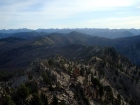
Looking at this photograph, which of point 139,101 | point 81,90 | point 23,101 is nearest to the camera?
point 23,101

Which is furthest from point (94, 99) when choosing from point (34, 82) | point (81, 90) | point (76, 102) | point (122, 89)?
point (122, 89)

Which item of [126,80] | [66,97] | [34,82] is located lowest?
[126,80]

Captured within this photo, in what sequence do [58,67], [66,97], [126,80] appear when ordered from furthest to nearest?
[126,80], [58,67], [66,97]

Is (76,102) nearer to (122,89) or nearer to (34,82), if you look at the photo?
(34,82)

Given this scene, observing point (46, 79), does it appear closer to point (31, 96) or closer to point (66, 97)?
point (66, 97)

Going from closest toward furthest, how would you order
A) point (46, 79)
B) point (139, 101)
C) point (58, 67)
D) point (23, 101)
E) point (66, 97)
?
point (23, 101)
point (66, 97)
point (46, 79)
point (58, 67)
point (139, 101)

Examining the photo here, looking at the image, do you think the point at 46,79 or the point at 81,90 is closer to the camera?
the point at 46,79

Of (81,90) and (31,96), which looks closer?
(31,96)

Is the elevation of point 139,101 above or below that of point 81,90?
below

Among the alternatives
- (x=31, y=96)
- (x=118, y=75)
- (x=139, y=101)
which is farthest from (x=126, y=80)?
(x=31, y=96)

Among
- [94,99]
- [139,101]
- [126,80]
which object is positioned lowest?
[139,101]
